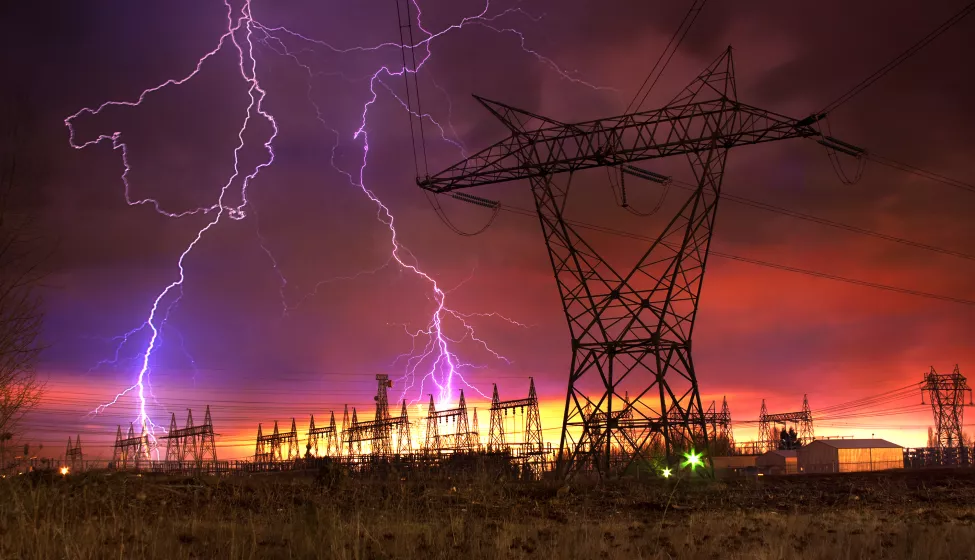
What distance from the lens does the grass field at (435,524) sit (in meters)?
7.50

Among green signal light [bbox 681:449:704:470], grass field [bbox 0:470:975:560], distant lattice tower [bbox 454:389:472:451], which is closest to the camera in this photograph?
grass field [bbox 0:470:975:560]

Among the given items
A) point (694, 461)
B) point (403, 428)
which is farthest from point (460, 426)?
point (694, 461)

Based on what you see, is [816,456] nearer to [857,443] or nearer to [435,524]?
[857,443]

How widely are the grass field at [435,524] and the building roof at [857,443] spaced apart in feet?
223

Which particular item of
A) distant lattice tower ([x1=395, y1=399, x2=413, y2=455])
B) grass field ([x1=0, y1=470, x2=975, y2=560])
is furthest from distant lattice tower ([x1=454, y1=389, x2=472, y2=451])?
grass field ([x1=0, y1=470, x2=975, y2=560])

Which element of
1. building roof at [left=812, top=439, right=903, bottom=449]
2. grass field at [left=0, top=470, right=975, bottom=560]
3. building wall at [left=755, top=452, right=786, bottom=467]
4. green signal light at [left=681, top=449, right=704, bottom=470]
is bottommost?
building wall at [left=755, top=452, right=786, bottom=467]

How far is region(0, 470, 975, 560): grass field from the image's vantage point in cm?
750

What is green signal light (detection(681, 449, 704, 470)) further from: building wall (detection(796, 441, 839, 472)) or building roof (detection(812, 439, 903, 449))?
building roof (detection(812, 439, 903, 449))

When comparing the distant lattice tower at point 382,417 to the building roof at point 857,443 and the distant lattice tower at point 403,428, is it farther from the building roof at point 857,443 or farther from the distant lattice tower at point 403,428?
the building roof at point 857,443

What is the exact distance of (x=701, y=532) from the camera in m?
10.0

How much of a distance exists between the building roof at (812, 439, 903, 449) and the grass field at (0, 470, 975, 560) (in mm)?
67939

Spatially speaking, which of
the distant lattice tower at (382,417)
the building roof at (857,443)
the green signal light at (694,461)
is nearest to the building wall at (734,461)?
the building roof at (857,443)

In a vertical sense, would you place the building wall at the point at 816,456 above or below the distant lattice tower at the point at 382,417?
below

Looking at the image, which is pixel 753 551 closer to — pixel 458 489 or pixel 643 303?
pixel 458 489
